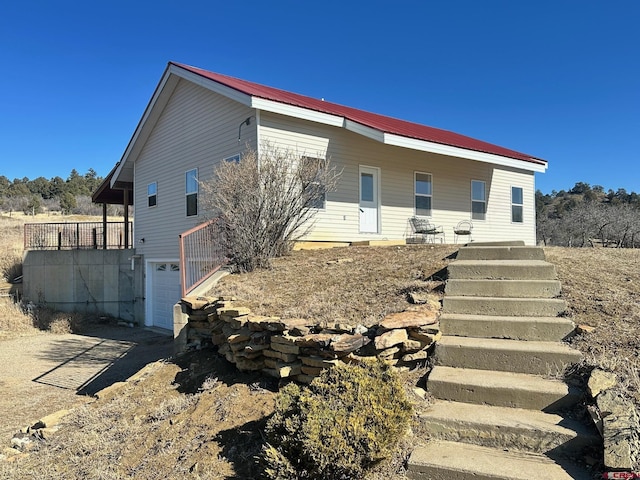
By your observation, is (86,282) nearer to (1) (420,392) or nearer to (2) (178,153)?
(2) (178,153)

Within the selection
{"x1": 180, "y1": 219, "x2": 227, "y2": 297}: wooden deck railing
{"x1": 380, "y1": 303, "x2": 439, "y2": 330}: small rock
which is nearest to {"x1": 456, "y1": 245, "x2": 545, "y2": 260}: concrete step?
{"x1": 380, "y1": 303, "x2": 439, "y2": 330}: small rock

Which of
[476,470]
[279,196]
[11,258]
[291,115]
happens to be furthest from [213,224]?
[11,258]

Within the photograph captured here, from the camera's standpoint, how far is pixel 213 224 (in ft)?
28.6

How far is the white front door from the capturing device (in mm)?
12320

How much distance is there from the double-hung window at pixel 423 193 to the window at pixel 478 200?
6.36ft

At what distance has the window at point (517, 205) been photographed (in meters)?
16.0

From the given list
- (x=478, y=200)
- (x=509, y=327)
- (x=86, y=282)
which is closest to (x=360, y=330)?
(x=509, y=327)

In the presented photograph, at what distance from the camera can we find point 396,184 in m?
13.0

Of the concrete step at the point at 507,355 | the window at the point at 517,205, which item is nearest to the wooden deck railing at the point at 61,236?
the window at the point at 517,205

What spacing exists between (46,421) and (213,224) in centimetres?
432

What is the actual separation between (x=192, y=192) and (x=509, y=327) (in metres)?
10.6

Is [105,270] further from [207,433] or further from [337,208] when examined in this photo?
[207,433]

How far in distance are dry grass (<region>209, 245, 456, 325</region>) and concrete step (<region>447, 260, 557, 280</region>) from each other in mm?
303

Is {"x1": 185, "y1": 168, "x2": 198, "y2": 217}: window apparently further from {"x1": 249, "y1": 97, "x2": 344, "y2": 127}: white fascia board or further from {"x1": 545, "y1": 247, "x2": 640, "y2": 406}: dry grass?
{"x1": 545, "y1": 247, "x2": 640, "y2": 406}: dry grass
